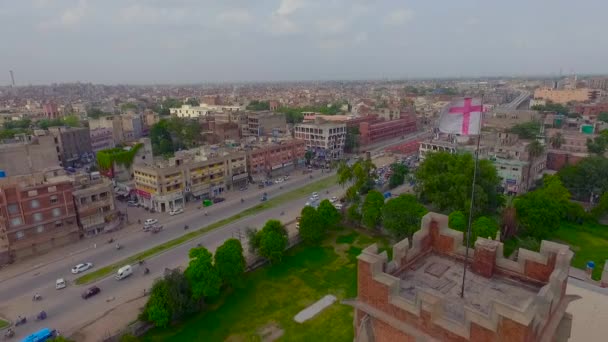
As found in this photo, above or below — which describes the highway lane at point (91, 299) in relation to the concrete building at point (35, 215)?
below

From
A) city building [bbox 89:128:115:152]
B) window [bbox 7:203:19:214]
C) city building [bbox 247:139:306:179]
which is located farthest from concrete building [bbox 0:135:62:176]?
city building [bbox 247:139:306:179]

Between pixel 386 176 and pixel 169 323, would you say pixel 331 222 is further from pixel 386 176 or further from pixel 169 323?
pixel 386 176

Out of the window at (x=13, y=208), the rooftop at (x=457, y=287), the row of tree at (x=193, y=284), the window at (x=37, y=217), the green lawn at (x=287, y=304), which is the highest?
the rooftop at (x=457, y=287)

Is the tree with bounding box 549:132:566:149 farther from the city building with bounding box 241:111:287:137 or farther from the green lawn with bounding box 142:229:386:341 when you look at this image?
the city building with bounding box 241:111:287:137

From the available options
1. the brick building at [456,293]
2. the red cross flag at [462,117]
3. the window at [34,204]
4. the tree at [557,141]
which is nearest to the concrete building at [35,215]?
Answer: the window at [34,204]

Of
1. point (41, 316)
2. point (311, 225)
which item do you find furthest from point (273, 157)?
point (41, 316)

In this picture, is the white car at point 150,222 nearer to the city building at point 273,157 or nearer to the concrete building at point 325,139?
the city building at point 273,157
